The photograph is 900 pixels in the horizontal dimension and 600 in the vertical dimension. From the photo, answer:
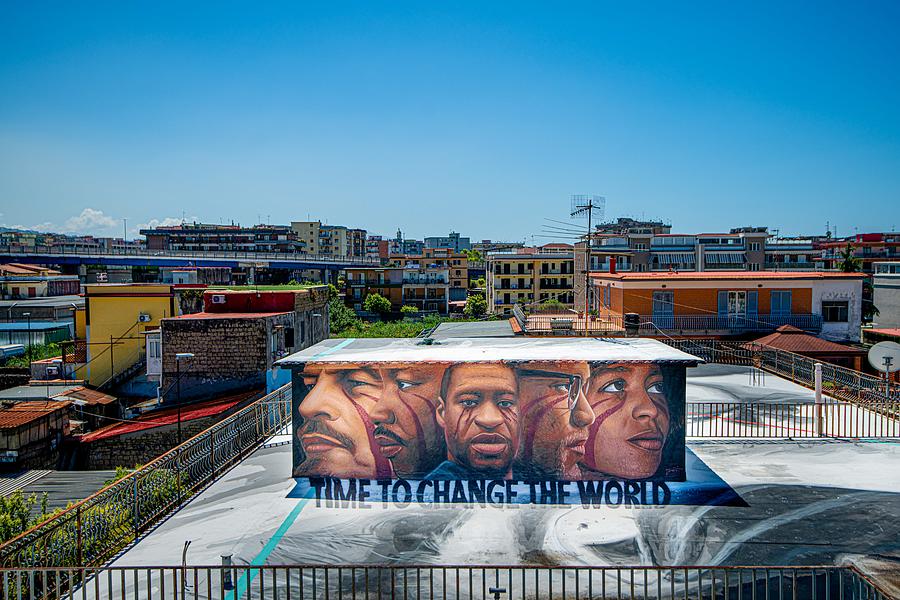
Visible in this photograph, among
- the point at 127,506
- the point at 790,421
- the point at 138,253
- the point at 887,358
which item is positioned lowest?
the point at 790,421

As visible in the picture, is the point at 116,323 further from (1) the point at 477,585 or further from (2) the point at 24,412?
(1) the point at 477,585

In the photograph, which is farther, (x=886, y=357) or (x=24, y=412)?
(x=24, y=412)

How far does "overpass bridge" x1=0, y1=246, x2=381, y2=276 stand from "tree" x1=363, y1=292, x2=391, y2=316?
12972 mm

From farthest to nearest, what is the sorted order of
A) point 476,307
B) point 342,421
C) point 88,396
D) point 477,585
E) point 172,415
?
Answer: point 476,307 < point 88,396 < point 172,415 < point 342,421 < point 477,585

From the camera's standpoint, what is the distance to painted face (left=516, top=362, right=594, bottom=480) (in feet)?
35.1

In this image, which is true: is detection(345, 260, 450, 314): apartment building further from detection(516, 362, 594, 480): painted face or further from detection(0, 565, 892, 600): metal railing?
detection(0, 565, 892, 600): metal railing

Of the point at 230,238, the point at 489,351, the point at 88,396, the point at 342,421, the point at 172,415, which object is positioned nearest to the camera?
the point at 342,421

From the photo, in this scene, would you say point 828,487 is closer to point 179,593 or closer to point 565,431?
point 565,431

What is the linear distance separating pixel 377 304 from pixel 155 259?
1044 inches

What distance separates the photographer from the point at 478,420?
1074 cm

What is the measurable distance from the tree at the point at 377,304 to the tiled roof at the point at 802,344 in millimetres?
58239

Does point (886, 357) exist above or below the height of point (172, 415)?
above

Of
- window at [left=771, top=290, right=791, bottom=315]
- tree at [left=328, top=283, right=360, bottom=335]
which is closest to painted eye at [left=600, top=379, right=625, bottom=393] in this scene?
window at [left=771, top=290, right=791, bottom=315]

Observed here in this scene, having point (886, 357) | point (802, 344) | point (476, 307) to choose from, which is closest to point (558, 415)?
point (886, 357)
